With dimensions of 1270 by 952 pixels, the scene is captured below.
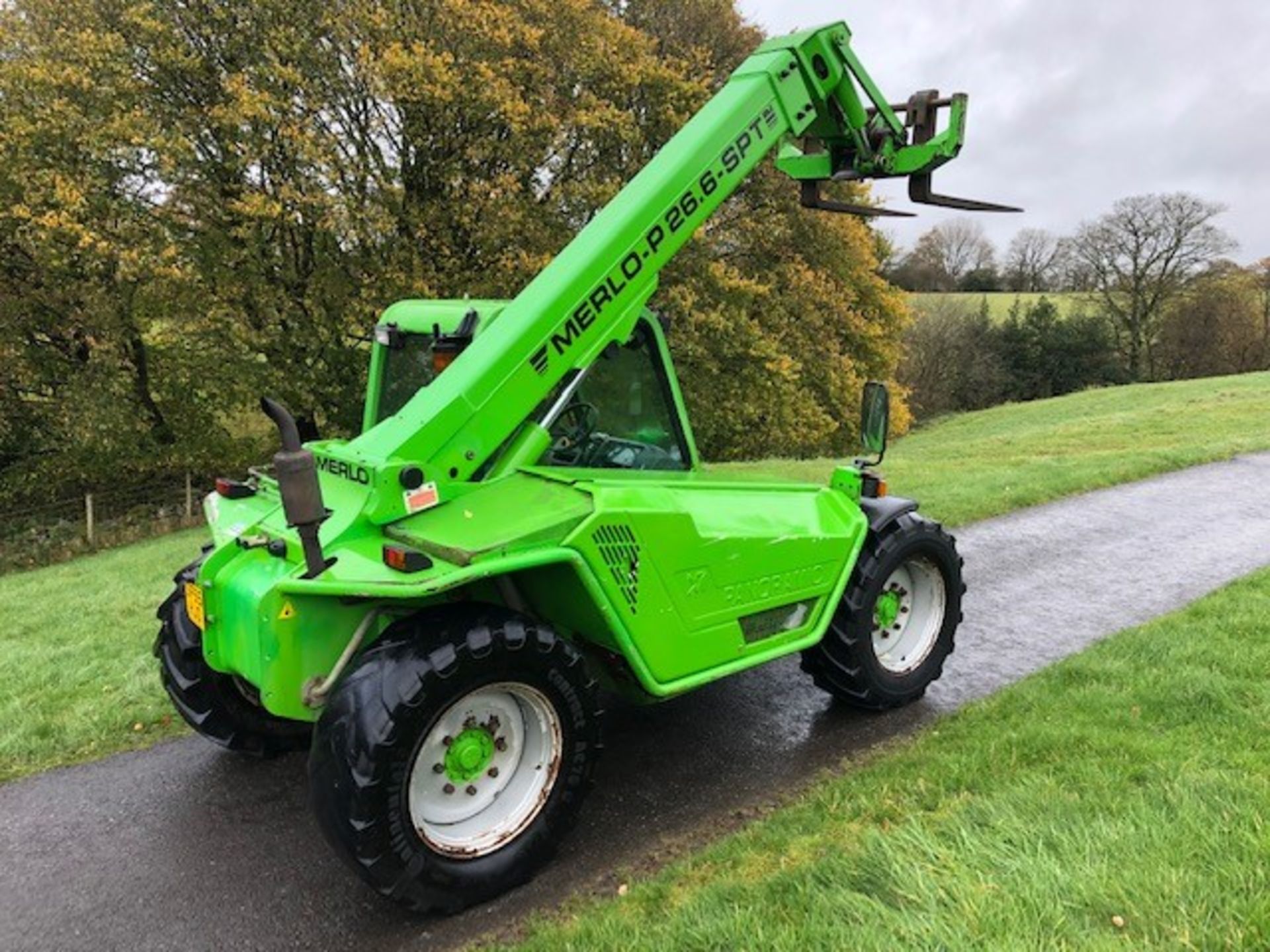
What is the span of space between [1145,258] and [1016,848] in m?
50.7

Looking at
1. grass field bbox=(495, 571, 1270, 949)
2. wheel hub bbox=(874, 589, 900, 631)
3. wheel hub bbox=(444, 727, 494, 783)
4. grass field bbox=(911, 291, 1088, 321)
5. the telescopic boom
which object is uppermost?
grass field bbox=(911, 291, 1088, 321)

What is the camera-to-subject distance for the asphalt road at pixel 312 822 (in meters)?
3.15

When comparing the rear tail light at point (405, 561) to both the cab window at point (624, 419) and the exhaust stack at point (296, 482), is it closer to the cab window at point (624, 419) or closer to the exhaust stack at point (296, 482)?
the exhaust stack at point (296, 482)

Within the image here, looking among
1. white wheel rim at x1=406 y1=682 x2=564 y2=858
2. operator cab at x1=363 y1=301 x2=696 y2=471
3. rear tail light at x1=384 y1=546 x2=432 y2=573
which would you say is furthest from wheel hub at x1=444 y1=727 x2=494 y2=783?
operator cab at x1=363 y1=301 x2=696 y2=471

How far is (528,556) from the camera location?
10.1ft

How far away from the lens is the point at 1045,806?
3246 mm

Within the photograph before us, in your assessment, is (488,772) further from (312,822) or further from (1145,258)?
(1145,258)

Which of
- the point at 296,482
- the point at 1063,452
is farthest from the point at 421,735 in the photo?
the point at 1063,452

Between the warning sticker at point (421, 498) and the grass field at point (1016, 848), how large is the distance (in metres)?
1.55

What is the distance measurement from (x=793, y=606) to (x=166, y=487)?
16750mm

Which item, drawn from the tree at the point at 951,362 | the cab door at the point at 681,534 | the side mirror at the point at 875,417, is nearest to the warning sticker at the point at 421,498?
the cab door at the point at 681,534

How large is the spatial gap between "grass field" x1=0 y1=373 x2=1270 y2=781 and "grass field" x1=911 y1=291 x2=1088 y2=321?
23.8 meters

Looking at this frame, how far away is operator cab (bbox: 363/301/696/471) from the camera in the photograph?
3.98 m

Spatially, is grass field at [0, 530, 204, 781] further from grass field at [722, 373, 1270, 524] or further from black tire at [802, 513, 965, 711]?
grass field at [722, 373, 1270, 524]
